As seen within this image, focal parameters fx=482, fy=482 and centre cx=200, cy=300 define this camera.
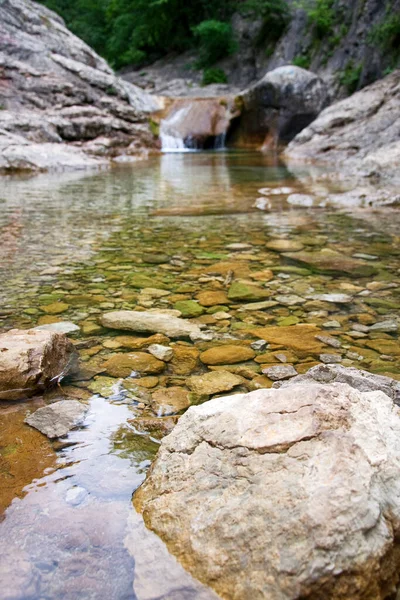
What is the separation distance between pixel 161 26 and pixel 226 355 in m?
33.3

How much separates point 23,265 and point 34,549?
2665mm

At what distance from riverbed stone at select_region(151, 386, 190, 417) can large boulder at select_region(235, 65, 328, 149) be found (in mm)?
17968

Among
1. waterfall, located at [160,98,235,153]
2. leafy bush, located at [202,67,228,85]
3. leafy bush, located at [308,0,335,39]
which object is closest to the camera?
waterfall, located at [160,98,235,153]

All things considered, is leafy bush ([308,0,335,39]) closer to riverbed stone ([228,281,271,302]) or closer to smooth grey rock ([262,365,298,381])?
riverbed stone ([228,281,271,302])

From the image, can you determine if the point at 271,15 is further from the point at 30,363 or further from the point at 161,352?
the point at 30,363

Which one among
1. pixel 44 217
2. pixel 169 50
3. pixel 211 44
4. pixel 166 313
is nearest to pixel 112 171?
pixel 44 217

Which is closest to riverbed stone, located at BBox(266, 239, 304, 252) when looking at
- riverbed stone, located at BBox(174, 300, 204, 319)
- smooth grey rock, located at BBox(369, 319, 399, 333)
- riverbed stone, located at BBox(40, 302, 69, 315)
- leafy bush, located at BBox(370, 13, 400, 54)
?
riverbed stone, located at BBox(174, 300, 204, 319)

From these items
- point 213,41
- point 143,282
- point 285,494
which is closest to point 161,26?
point 213,41

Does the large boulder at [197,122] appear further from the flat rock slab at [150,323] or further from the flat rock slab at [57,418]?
the flat rock slab at [57,418]

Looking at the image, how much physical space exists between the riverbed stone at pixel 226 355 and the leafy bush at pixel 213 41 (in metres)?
29.1

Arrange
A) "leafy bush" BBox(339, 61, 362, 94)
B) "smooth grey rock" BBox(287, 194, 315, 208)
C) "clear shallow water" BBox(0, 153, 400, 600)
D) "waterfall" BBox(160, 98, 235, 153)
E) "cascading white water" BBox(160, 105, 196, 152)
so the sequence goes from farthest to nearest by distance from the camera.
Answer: "waterfall" BBox(160, 98, 235, 153) → "cascading white water" BBox(160, 105, 196, 152) → "leafy bush" BBox(339, 61, 362, 94) → "smooth grey rock" BBox(287, 194, 315, 208) → "clear shallow water" BBox(0, 153, 400, 600)

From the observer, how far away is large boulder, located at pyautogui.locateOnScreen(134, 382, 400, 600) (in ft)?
2.93

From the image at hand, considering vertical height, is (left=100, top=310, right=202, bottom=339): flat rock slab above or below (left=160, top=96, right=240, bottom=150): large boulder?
below

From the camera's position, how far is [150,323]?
240cm
